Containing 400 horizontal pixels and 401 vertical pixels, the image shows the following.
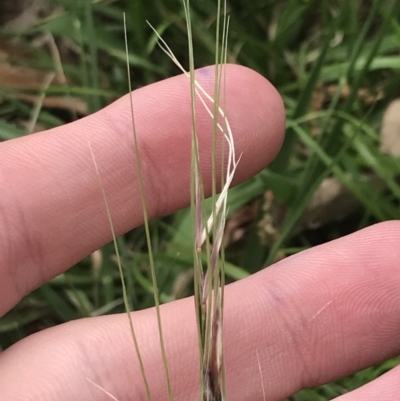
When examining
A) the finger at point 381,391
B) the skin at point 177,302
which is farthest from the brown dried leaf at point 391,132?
the finger at point 381,391

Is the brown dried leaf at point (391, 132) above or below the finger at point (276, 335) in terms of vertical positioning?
above

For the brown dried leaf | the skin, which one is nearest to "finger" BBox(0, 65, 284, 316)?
the skin

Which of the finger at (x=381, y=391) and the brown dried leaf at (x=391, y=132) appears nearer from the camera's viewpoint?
the finger at (x=381, y=391)

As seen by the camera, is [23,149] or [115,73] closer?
[23,149]

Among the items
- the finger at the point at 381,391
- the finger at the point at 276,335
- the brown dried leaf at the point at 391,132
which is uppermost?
the brown dried leaf at the point at 391,132

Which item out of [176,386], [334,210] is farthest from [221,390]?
[334,210]

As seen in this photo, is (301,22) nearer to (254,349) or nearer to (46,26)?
(46,26)

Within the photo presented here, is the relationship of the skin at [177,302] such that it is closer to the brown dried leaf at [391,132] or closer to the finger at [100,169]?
the finger at [100,169]
